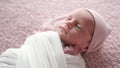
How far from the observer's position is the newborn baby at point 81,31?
1029 mm

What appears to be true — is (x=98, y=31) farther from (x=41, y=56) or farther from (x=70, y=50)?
(x=41, y=56)

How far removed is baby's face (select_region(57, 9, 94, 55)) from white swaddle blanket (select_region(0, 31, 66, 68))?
41mm

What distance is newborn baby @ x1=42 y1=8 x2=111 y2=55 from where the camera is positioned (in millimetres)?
1029

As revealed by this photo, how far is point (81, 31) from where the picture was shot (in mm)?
1029

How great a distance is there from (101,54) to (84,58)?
0.09 m

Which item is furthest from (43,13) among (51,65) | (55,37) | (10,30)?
(51,65)

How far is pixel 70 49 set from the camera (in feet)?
3.36

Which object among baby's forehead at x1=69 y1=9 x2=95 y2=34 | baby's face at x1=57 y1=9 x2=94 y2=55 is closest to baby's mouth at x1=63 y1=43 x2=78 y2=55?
baby's face at x1=57 y1=9 x2=94 y2=55

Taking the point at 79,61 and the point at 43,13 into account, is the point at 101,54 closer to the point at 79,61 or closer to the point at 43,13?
the point at 79,61

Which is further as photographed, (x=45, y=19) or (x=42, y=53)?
(x=45, y=19)

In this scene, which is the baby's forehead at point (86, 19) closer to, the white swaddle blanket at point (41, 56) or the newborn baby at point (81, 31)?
the newborn baby at point (81, 31)

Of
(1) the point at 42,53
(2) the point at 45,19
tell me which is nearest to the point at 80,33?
(1) the point at 42,53

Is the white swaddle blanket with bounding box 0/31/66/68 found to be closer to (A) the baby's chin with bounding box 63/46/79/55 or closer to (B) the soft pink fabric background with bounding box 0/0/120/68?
(A) the baby's chin with bounding box 63/46/79/55

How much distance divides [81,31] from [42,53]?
19 cm
